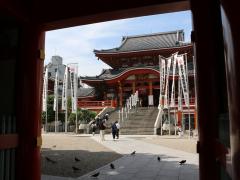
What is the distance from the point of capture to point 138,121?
2942cm

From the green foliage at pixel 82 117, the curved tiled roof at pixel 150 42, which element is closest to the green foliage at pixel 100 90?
the curved tiled roof at pixel 150 42

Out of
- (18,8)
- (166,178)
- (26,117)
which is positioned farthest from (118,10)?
(166,178)

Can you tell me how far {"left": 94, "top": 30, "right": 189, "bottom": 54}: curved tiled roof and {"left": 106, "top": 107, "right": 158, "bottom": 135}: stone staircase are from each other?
939cm

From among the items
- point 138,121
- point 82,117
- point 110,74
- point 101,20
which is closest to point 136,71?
point 110,74

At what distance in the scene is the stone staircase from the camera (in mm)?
26977

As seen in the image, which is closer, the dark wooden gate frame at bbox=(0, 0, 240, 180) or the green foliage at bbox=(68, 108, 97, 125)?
the dark wooden gate frame at bbox=(0, 0, 240, 180)

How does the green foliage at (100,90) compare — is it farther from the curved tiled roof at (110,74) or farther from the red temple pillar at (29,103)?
the red temple pillar at (29,103)

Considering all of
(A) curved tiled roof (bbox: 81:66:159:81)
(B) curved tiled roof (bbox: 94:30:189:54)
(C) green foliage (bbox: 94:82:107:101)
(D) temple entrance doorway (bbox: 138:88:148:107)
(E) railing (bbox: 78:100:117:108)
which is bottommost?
(E) railing (bbox: 78:100:117:108)

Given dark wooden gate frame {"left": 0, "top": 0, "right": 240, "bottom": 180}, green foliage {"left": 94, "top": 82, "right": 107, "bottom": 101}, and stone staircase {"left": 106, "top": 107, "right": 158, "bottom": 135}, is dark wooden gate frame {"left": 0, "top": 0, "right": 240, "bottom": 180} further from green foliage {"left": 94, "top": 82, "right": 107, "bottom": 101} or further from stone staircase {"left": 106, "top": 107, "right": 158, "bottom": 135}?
green foliage {"left": 94, "top": 82, "right": 107, "bottom": 101}

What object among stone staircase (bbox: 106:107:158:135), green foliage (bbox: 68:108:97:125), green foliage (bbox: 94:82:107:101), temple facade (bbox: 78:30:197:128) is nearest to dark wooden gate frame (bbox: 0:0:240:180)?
stone staircase (bbox: 106:107:158:135)

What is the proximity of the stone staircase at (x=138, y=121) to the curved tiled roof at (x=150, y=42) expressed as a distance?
30.8ft

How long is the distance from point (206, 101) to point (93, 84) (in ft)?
120

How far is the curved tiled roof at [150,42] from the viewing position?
39.8m

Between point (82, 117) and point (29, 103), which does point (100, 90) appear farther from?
point (29, 103)
